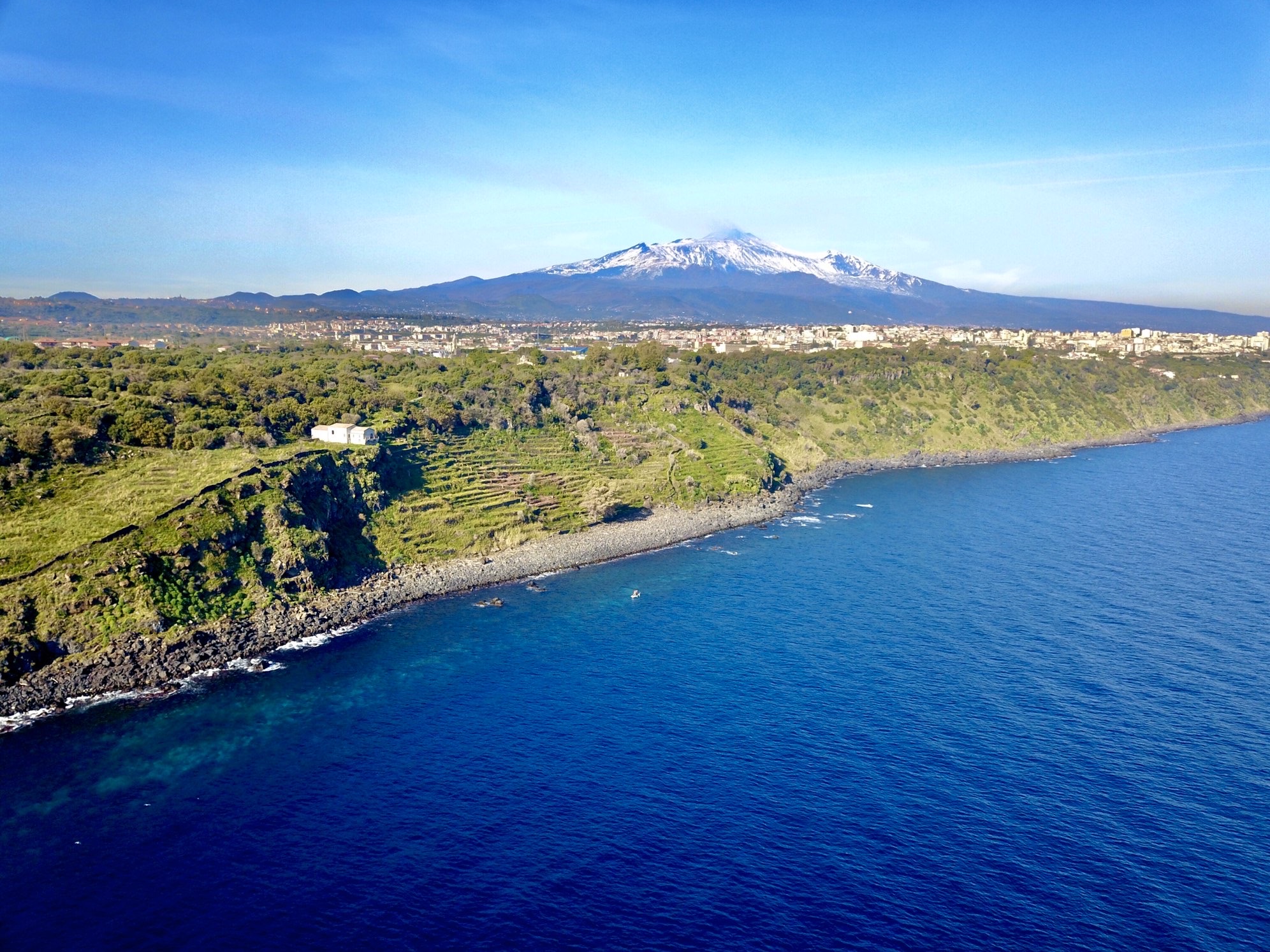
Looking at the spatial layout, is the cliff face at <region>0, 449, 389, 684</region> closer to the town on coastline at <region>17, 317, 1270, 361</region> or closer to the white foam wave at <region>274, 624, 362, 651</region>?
the white foam wave at <region>274, 624, 362, 651</region>

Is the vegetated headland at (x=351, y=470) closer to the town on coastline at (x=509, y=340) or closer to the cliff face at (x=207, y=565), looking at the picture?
the cliff face at (x=207, y=565)

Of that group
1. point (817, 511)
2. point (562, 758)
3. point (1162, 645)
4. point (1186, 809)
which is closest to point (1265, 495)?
point (817, 511)

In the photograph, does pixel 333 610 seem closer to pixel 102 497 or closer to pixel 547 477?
pixel 102 497

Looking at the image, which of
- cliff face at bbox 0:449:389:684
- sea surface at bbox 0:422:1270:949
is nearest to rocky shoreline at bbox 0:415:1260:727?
cliff face at bbox 0:449:389:684

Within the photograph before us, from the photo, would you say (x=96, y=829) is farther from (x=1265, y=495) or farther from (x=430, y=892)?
(x=1265, y=495)

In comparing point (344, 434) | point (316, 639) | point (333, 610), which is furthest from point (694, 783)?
point (344, 434)

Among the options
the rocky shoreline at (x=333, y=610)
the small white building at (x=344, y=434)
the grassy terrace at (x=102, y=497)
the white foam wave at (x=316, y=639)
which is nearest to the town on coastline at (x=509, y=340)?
the small white building at (x=344, y=434)

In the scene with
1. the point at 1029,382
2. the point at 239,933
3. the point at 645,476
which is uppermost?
the point at 1029,382
